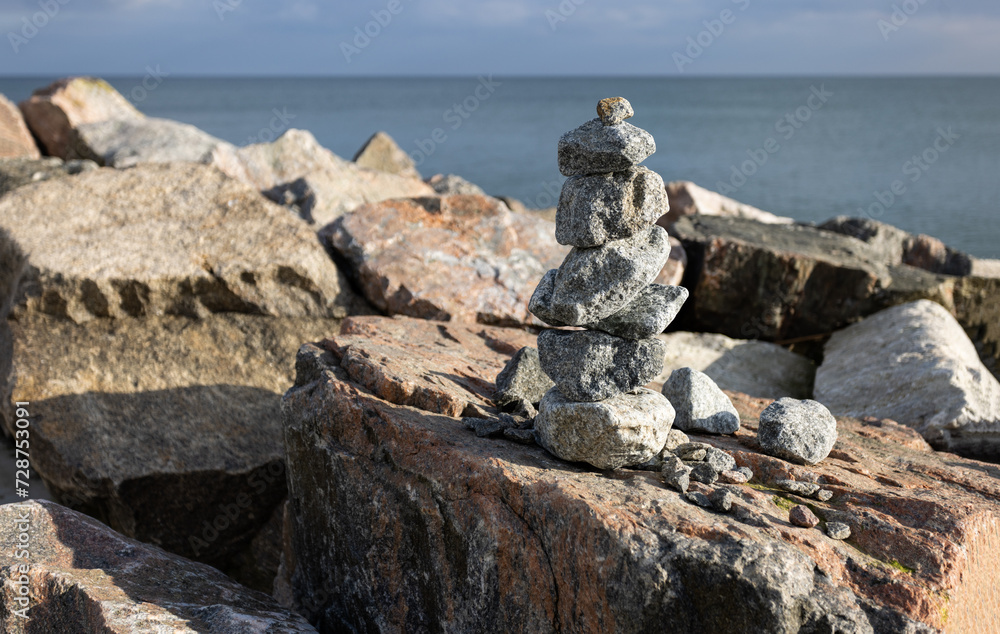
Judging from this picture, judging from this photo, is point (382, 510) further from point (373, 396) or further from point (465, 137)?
point (465, 137)

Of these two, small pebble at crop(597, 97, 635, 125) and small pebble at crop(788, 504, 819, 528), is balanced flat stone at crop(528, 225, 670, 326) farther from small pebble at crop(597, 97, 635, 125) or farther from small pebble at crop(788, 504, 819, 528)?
small pebble at crop(788, 504, 819, 528)

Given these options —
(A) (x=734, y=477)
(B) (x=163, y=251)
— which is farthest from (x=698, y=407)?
(B) (x=163, y=251)

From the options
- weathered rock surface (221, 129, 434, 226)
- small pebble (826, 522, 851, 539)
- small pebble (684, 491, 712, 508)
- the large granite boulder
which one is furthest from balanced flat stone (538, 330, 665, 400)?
weathered rock surface (221, 129, 434, 226)

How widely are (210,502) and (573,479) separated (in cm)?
267

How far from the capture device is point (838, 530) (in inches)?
100

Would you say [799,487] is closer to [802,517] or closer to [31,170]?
[802,517]

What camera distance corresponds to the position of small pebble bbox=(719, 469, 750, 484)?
2.88 m

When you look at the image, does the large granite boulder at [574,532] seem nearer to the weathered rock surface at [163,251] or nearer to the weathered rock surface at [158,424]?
the weathered rock surface at [158,424]

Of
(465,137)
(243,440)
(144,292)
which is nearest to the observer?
(243,440)

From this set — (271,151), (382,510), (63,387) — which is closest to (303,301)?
(63,387)

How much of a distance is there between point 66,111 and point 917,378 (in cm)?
1142

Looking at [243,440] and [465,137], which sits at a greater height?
[465,137]

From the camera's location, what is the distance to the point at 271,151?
9.16 meters

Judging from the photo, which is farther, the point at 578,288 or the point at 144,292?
the point at 144,292
